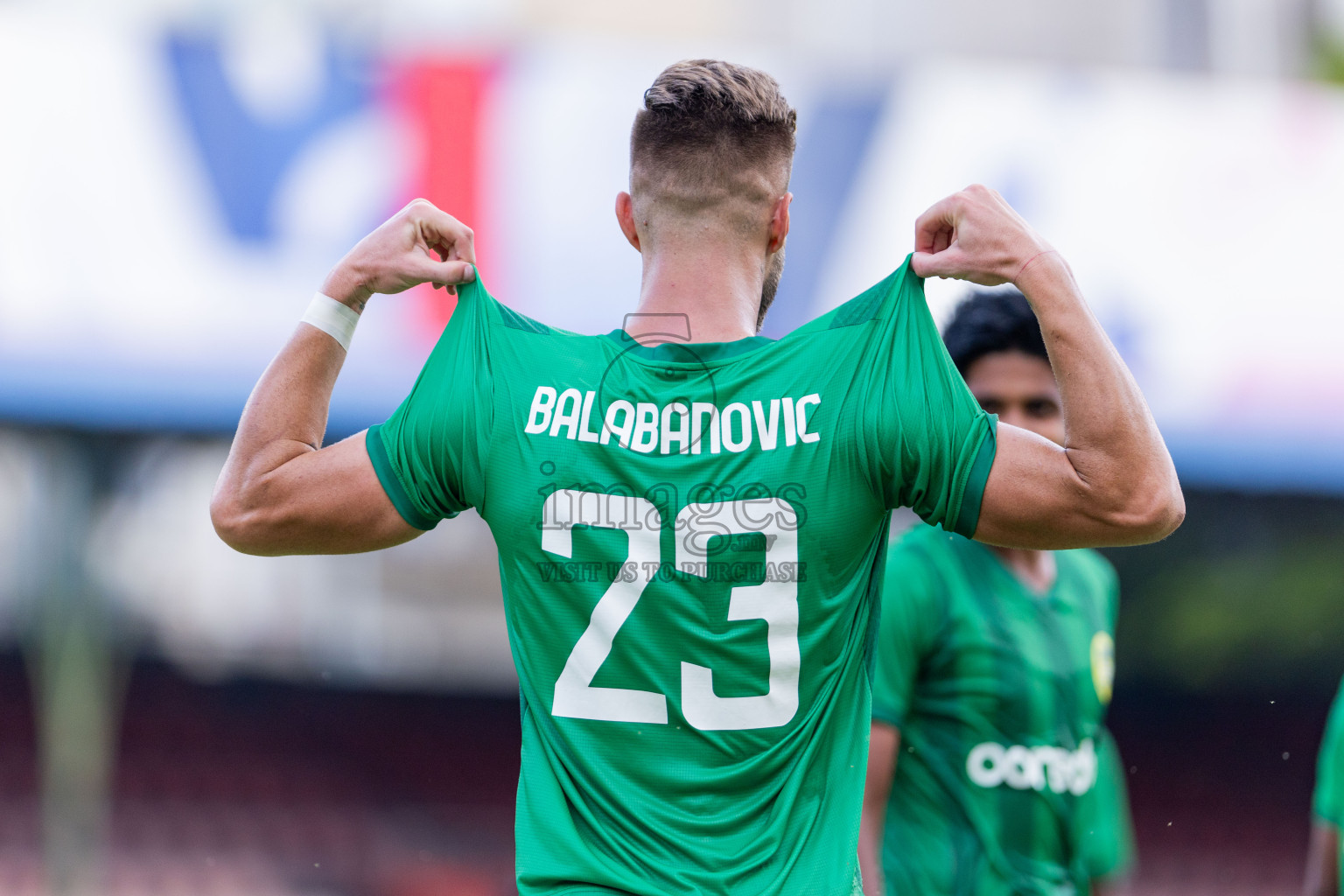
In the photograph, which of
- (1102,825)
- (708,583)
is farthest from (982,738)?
(708,583)

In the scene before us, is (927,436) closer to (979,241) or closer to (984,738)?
(979,241)

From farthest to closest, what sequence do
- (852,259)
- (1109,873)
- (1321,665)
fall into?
(1321,665) → (852,259) → (1109,873)

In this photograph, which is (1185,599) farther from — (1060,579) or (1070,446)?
(1070,446)

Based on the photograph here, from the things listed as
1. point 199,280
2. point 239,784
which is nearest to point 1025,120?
point 199,280

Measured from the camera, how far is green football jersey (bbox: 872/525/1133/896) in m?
2.99

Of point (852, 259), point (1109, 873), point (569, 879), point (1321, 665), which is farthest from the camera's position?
point (1321, 665)

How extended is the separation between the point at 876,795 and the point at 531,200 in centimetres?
636

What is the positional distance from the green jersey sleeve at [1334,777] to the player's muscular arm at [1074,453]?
1984mm

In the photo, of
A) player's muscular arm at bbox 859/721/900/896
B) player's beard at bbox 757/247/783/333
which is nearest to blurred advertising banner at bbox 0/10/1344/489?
player's muscular arm at bbox 859/721/900/896

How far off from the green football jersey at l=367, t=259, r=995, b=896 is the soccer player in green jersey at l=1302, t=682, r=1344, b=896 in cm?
217

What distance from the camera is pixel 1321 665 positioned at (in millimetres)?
14516

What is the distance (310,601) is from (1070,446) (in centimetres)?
1212

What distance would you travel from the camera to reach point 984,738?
9.87 feet

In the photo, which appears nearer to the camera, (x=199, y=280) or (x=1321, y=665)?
(x=199, y=280)
